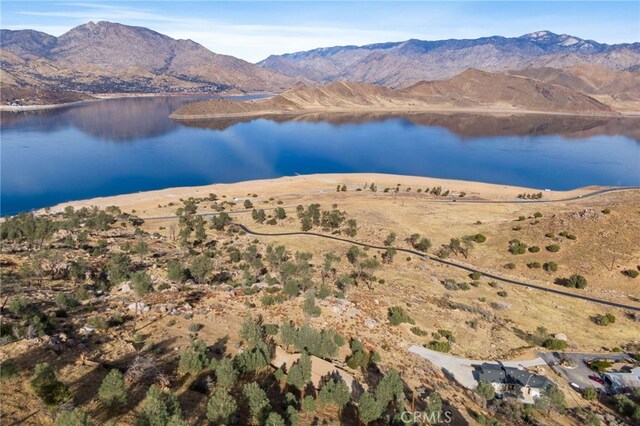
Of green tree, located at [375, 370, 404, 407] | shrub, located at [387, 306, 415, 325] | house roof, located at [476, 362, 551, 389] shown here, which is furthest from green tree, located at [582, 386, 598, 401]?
green tree, located at [375, 370, 404, 407]

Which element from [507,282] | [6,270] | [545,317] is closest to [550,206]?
[507,282]

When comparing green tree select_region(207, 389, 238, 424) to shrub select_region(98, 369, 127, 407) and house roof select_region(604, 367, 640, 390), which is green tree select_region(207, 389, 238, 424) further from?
house roof select_region(604, 367, 640, 390)

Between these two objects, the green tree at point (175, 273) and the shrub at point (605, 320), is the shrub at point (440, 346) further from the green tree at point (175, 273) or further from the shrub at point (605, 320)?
the green tree at point (175, 273)

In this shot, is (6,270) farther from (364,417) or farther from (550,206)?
(550,206)

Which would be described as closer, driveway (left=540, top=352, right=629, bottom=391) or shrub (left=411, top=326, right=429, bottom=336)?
driveway (left=540, top=352, right=629, bottom=391)

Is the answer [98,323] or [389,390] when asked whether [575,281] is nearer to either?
[389,390]

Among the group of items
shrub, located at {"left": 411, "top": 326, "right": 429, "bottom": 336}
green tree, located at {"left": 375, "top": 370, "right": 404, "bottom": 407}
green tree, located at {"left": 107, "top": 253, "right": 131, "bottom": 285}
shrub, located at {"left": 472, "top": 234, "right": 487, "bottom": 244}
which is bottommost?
shrub, located at {"left": 472, "top": 234, "right": 487, "bottom": 244}

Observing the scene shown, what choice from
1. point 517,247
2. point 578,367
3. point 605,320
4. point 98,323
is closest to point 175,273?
point 98,323

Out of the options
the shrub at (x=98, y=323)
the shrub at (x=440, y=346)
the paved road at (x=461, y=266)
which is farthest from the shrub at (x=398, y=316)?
the shrub at (x=98, y=323)
